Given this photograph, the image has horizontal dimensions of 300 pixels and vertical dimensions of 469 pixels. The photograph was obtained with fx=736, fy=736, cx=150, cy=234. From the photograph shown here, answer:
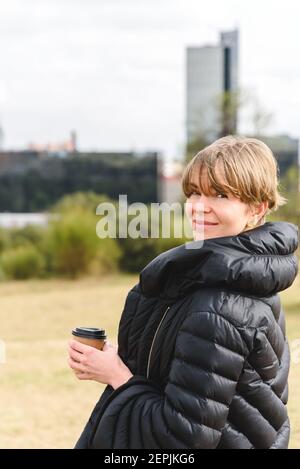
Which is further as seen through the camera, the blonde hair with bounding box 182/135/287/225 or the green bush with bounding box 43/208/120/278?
the green bush with bounding box 43/208/120/278

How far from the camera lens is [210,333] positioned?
1.19 m

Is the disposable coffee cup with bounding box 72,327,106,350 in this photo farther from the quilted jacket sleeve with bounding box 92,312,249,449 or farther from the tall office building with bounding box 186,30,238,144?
the tall office building with bounding box 186,30,238,144

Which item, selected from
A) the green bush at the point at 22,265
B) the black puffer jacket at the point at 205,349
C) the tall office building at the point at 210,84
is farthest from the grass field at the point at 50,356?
the tall office building at the point at 210,84

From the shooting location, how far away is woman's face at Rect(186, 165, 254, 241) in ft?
4.24

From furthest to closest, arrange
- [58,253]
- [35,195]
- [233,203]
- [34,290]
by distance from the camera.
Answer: [35,195] < [58,253] < [34,290] < [233,203]

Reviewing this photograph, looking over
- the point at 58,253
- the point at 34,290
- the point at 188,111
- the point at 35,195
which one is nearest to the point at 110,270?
the point at 58,253

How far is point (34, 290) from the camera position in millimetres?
9758

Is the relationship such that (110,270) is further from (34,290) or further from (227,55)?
(227,55)

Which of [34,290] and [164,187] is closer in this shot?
[34,290]

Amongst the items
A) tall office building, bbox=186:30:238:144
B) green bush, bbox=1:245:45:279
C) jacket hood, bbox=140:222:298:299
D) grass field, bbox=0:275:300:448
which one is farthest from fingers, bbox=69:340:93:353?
tall office building, bbox=186:30:238:144

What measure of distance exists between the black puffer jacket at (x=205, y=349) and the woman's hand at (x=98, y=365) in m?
0.02

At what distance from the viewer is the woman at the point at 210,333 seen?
3.92 feet
